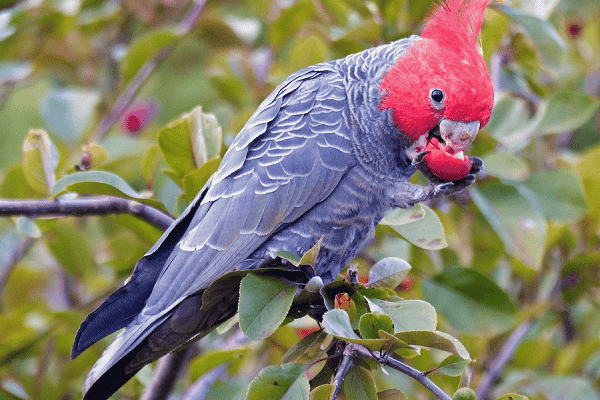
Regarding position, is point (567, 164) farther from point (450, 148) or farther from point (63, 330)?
point (63, 330)

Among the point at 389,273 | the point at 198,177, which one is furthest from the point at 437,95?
the point at 198,177

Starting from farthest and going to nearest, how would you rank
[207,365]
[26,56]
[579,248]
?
[26,56] < [579,248] < [207,365]

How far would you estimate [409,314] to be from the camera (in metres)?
1.33

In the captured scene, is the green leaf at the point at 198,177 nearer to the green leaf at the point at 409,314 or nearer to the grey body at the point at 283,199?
the grey body at the point at 283,199

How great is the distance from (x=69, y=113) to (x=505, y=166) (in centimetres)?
174

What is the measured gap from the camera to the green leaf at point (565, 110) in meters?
2.21

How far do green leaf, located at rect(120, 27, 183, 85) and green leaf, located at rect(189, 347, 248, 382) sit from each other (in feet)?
3.93

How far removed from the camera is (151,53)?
2.31 meters

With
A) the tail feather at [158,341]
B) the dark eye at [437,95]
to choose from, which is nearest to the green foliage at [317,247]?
the tail feather at [158,341]

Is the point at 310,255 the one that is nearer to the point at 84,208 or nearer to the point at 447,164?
the point at 447,164

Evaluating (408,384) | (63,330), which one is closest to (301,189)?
(408,384)

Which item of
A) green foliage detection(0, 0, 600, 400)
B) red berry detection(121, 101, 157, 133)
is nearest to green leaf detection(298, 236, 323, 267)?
green foliage detection(0, 0, 600, 400)

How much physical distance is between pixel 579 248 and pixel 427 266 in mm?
672

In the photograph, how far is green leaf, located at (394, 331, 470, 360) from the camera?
1205 mm
